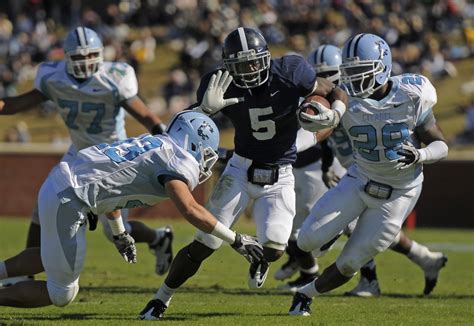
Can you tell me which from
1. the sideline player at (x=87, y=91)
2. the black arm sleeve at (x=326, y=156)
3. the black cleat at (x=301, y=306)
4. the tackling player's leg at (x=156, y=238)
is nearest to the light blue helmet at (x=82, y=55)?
the sideline player at (x=87, y=91)

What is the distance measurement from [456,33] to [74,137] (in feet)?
45.7

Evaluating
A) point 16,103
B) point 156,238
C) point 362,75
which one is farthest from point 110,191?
point 156,238

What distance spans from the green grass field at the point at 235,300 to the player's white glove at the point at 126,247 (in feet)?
1.25

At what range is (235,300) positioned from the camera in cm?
765

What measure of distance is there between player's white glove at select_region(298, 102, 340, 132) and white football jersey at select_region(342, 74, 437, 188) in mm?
393

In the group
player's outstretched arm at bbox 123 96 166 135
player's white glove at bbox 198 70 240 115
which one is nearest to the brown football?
player's white glove at bbox 198 70 240 115

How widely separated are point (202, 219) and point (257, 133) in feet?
4.09

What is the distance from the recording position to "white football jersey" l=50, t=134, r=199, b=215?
581 cm

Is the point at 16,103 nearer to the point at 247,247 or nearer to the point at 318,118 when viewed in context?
the point at 318,118

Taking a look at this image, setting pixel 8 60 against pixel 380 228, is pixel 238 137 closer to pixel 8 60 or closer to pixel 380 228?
pixel 380 228

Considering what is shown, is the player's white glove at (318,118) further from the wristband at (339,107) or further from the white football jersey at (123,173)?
the white football jersey at (123,173)

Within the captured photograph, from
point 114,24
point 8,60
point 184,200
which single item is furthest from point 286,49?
point 184,200

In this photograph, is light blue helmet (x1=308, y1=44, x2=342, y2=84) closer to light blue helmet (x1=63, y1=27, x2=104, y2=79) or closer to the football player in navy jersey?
the football player in navy jersey

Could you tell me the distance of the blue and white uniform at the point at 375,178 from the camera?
22.3 ft
